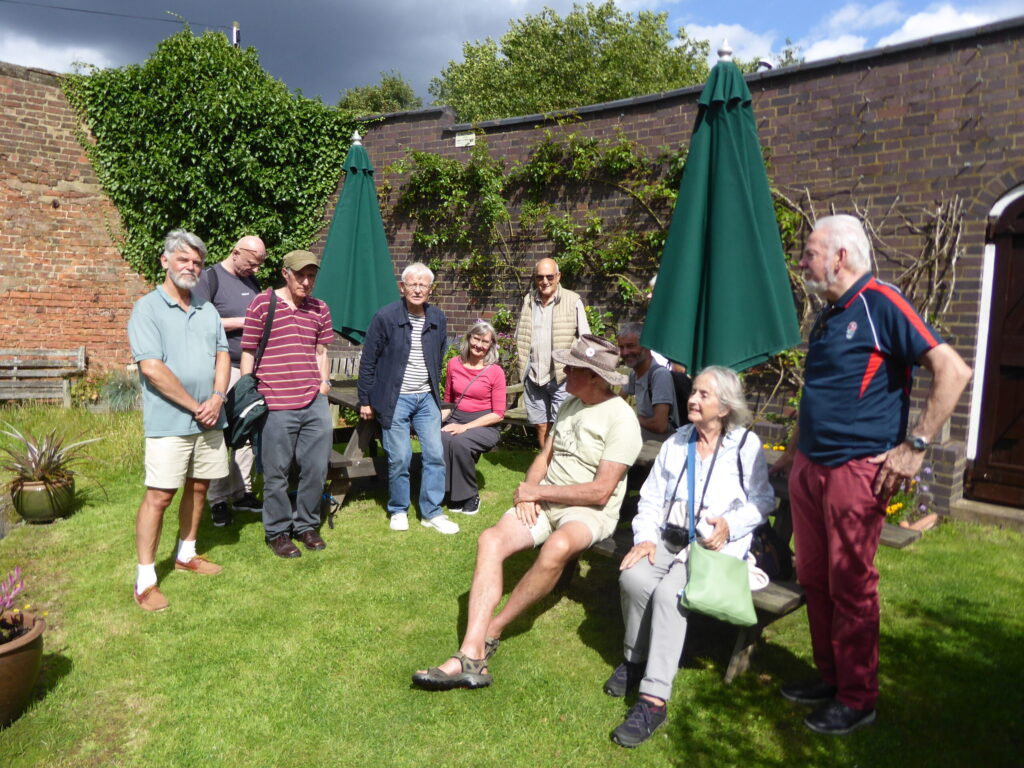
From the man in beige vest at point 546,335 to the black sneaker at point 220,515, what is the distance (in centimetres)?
257

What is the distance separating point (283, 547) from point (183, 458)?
1.00 metres

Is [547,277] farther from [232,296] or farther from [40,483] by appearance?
[40,483]

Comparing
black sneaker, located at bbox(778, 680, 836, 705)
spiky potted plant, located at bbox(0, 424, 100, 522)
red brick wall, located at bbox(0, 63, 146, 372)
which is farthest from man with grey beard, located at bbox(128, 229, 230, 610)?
red brick wall, located at bbox(0, 63, 146, 372)

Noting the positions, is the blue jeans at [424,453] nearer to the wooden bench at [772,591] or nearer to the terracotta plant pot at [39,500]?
the wooden bench at [772,591]

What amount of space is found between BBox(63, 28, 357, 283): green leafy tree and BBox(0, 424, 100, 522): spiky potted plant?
5621mm

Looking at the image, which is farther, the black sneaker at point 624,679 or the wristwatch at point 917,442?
the black sneaker at point 624,679

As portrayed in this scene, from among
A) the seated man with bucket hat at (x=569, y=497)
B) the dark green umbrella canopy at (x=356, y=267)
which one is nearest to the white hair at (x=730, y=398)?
the seated man with bucket hat at (x=569, y=497)

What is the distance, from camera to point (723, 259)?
12.7 ft

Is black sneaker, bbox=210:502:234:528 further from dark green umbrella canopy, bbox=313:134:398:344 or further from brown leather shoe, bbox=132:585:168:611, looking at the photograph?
dark green umbrella canopy, bbox=313:134:398:344

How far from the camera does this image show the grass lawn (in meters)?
2.63

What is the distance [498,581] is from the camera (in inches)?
125

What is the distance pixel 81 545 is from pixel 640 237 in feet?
18.8

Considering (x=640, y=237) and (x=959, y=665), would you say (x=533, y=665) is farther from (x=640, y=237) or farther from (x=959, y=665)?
(x=640, y=237)

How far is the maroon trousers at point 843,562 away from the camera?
2.56 m
